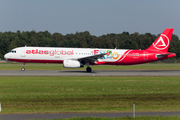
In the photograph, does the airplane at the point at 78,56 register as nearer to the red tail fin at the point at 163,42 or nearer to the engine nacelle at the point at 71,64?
the engine nacelle at the point at 71,64

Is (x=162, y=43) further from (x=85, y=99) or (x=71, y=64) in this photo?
(x=85, y=99)

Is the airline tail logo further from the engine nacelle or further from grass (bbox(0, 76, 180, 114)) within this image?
grass (bbox(0, 76, 180, 114))

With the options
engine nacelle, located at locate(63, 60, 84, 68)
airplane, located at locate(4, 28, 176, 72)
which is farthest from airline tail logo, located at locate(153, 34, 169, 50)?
engine nacelle, located at locate(63, 60, 84, 68)

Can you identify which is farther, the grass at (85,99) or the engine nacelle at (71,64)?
the engine nacelle at (71,64)

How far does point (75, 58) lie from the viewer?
1439 inches

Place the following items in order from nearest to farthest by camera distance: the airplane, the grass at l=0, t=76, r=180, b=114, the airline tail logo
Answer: the grass at l=0, t=76, r=180, b=114 → the airplane → the airline tail logo

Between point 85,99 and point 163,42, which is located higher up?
point 163,42

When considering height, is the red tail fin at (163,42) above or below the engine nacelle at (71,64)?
above

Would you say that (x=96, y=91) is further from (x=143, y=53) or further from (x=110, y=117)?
(x=143, y=53)

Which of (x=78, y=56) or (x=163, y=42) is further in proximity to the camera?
(x=163, y=42)

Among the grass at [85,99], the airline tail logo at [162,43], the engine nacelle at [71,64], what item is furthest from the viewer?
the airline tail logo at [162,43]

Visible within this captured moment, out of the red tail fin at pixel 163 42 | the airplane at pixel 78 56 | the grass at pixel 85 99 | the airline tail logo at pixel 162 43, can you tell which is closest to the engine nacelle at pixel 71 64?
the airplane at pixel 78 56

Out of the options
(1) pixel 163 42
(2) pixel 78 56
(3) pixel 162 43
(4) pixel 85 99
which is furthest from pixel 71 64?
(4) pixel 85 99

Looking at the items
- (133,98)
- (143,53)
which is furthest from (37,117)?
(143,53)
